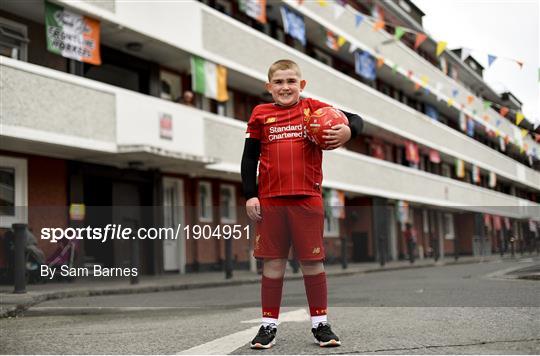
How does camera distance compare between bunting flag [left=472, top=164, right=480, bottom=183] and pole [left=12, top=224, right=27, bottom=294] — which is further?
bunting flag [left=472, top=164, right=480, bottom=183]

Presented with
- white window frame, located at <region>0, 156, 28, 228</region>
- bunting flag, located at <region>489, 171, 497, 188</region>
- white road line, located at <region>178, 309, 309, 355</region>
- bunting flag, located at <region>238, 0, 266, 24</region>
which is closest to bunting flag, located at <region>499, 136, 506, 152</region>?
bunting flag, located at <region>489, 171, 497, 188</region>

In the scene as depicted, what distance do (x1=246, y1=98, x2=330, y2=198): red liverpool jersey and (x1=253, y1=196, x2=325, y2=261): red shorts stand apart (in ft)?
0.20

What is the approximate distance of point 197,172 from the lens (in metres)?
21.0

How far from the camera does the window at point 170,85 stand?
21.1m

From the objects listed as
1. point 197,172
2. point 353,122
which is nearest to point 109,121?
point 197,172

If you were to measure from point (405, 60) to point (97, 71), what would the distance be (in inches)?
811

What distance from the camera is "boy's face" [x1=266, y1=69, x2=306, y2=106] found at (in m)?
4.48

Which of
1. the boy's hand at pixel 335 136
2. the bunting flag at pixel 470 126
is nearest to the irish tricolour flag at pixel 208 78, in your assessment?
the boy's hand at pixel 335 136

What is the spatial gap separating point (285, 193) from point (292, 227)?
207mm

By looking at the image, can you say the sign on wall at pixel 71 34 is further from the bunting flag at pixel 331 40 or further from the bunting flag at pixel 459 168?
the bunting flag at pixel 459 168

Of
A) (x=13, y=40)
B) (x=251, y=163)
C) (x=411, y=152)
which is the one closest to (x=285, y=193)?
(x=251, y=163)

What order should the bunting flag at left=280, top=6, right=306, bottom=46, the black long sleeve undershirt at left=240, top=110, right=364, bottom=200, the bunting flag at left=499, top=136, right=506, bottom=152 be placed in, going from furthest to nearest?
the bunting flag at left=499, top=136, right=506, bottom=152
the bunting flag at left=280, top=6, right=306, bottom=46
the black long sleeve undershirt at left=240, top=110, right=364, bottom=200

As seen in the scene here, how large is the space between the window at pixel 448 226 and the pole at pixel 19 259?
535cm

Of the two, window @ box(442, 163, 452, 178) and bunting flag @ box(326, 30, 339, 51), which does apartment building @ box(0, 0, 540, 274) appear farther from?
window @ box(442, 163, 452, 178)
